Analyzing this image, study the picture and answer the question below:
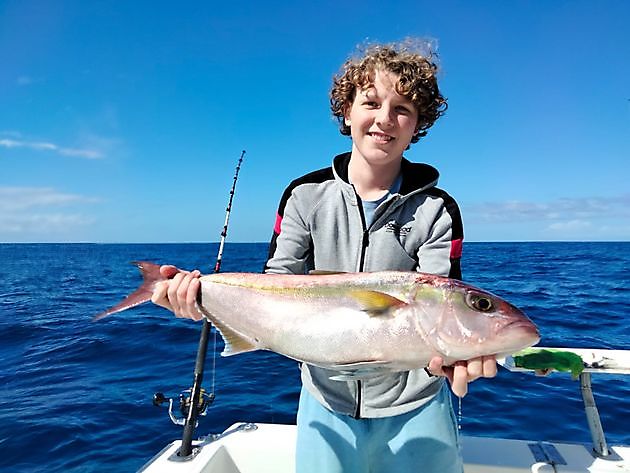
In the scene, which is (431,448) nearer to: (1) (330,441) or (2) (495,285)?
(1) (330,441)

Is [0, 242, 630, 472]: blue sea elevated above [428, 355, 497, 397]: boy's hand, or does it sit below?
below

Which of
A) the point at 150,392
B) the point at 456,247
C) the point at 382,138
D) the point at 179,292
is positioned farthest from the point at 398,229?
the point at 150,392

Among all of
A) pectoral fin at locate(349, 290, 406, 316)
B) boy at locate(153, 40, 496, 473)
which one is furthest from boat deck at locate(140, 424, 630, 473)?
pectoral fin at locate(349, 290, 406, 316)

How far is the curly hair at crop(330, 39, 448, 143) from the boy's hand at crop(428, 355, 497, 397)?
168cm

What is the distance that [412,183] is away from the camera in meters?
3.08

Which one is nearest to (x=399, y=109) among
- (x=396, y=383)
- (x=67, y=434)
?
(x=396, y=383)

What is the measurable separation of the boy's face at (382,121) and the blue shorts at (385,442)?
5.05ft

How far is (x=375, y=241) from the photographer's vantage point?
3023 mm

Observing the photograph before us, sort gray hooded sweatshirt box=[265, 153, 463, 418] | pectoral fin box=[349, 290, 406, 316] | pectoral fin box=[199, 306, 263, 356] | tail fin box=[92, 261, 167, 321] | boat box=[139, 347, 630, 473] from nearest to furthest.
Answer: pectoral fin box=[349, 290, 406, 316]
pectoral fin box=[199, 306, 263, 356]
tail fin box=[92, 261, 167, 321]
gray hooded sweatshirt box=[265, 153, 463, 418]
boat box=[139, 347, 630, 473]

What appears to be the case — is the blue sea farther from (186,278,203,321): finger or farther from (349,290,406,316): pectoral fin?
(349,290,406,316): pectoral fin

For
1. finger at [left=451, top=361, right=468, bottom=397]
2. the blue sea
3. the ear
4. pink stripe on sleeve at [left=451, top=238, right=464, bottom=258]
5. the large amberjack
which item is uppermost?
the ear

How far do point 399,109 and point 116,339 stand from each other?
515 inches

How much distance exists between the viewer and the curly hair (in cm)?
304

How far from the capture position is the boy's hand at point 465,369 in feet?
7.09
